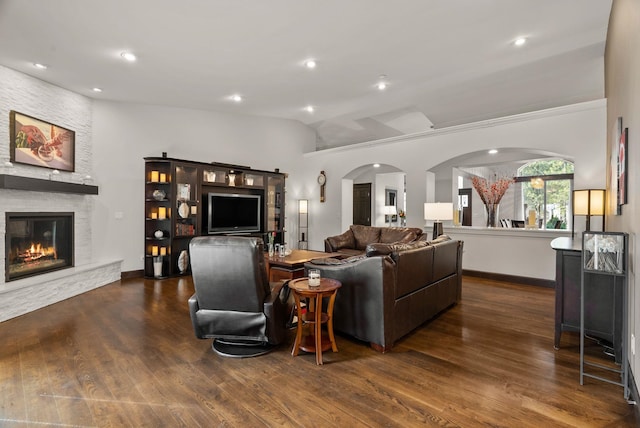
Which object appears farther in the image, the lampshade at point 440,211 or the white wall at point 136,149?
the white wall at point 136,149

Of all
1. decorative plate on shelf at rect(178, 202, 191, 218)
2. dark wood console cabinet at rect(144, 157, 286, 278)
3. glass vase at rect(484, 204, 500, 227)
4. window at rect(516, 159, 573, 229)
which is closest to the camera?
dark wood console cabinet at rect(144, 157, 286, 278)

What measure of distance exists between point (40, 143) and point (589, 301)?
6668 millimetres

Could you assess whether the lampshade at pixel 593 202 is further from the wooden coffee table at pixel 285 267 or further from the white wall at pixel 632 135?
the wooden coffee table at pixel 285 267

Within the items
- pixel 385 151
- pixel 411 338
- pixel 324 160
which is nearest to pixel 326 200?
pixel 324 160

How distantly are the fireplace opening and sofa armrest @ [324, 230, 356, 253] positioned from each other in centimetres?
420

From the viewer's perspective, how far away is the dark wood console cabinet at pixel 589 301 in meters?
2.61

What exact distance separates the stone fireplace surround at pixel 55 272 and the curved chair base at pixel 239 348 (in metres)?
2.73

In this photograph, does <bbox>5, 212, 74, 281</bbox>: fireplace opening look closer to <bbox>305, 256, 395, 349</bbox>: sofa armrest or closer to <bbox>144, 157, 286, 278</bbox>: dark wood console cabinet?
<bbox>144, 157, 286, 278</bbox>: dark wood console cabinet

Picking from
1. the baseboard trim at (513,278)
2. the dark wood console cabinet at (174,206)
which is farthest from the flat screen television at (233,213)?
the baseboard trim at (513,278)

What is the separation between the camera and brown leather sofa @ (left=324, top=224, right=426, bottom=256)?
6039 millimetres

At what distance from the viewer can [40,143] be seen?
471 centimetres

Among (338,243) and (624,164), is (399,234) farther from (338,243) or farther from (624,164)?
(624,164)

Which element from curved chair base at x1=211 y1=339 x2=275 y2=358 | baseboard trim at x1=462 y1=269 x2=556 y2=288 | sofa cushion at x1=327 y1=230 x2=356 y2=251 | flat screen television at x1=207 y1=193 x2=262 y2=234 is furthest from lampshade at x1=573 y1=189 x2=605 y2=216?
flat screen television at x1=207 y1=193 x2=262 y2=234

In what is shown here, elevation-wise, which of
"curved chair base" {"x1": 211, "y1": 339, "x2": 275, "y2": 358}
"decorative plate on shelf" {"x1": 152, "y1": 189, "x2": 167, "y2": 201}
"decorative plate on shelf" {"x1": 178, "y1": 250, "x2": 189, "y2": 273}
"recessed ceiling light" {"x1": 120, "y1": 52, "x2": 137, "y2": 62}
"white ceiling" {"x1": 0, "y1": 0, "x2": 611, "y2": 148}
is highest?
"white ceiling" {"x1": 0, "y1": 0, "x2": 611, "y2": 148}
